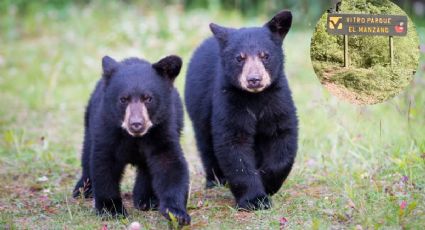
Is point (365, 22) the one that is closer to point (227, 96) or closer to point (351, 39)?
point (351, 39)

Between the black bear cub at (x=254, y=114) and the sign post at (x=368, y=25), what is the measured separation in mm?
357

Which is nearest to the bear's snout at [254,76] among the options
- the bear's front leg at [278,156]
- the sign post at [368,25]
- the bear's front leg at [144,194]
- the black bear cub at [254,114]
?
the black bear cub at [254,114]

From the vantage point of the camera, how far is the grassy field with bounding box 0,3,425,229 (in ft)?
16.6

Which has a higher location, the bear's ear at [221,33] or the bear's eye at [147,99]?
the bear's ear at [221,33]

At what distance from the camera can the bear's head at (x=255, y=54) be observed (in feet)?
17.4

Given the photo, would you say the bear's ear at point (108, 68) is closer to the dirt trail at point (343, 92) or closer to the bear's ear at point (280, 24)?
the bear's ear at point (280, 24)

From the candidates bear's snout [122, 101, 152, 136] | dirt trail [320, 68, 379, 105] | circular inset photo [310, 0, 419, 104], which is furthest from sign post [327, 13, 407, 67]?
bear's snout [122, 101, 152, 136]

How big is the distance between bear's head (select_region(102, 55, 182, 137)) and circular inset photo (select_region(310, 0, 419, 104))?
1179 mm

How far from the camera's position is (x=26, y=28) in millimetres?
13977

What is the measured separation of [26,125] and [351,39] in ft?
15.6

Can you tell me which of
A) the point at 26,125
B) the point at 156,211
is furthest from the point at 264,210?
the point at 26,125

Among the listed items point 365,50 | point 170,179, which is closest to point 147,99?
point 170,179

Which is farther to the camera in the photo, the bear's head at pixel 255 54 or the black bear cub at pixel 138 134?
the bear's head at pixel 255 54

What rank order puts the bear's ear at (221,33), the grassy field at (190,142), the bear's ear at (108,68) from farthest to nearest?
the bear's ear at (221,33), the bear's ear at (108,68), the grassy field at (190,142)
